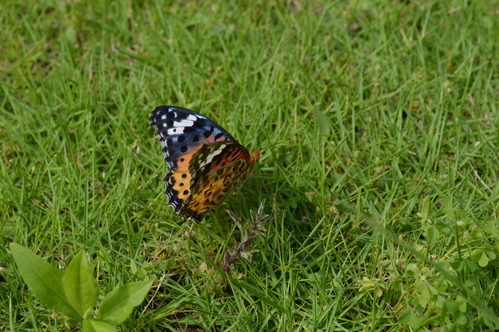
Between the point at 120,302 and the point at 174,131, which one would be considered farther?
the point at 174,131

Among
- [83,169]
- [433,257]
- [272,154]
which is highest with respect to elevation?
[83,169]

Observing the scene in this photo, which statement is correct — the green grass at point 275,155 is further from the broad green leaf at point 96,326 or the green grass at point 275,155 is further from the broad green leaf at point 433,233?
the broad green leaf at point 96,326

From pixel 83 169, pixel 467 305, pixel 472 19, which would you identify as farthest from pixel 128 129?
pixel 472 19

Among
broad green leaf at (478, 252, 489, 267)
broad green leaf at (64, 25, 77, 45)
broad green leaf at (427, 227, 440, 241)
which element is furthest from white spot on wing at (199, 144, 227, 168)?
broad green leaf at (64, 25, 77, 45)

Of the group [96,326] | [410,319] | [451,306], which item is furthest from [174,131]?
[451,306]

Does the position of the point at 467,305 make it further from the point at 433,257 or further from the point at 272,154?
the point at 272,154

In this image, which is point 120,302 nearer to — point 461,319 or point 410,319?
point 410,319
